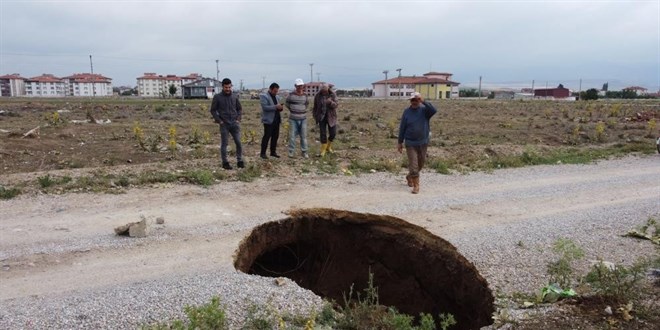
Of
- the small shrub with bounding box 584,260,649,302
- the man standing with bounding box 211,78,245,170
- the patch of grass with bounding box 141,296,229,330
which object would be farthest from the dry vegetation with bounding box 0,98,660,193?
the small shrub with bounding box 584,260,649,302

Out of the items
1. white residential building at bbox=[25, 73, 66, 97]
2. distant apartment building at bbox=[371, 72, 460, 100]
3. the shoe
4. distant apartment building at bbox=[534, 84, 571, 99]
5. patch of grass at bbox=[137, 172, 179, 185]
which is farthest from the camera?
white residential building at bbox=[25, 73, 66, 97]

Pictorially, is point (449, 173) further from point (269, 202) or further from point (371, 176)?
point (269, 202)

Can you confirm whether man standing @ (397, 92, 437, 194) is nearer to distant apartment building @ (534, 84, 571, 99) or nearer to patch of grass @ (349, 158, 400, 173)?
patch of grass @ (349, 158, 400, 173)

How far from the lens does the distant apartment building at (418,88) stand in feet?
313

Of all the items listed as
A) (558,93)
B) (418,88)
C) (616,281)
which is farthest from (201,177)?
(558,93)

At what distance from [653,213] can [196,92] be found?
76624 mm

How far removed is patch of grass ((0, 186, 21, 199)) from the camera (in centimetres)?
752

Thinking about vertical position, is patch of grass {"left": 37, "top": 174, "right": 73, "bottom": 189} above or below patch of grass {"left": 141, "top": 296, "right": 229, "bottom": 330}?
above

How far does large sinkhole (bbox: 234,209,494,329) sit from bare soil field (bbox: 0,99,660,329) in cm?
22

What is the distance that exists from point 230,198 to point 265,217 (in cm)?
126

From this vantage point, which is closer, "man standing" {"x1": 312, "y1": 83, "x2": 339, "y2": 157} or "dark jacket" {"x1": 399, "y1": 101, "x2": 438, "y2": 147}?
"dark jacket" {"x1": 399, "y1": 101, "x2": 438, "y2": 147}

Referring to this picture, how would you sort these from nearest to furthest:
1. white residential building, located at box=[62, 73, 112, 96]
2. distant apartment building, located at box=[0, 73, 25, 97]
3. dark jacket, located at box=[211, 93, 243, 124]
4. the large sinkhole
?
the large sinkhole → dark jacket, located at box=[211, 93, 243, 124] → white residential building, located at box=[62, 73, 112, 96] → distant apartment building, located at box=[0, 73, 25, 97]

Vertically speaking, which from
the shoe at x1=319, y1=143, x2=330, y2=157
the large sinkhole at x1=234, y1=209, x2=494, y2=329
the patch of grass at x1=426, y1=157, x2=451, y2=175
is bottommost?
the large sinkhole at x1=234, y1=209, x2=494, y2=329

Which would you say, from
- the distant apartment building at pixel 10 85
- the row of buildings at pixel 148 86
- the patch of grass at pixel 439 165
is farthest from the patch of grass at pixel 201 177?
the distant apartment building at pixel 10 85
